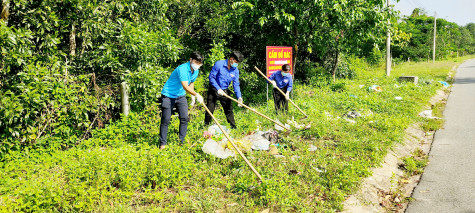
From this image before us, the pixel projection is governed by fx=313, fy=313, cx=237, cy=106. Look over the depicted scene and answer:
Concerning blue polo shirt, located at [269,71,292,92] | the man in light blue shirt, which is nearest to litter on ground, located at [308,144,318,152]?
the man in light blue shirt

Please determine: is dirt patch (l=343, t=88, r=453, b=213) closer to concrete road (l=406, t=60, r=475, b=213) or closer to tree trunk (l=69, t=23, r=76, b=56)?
concrete road (l=406, t=60, r=475, b=213)

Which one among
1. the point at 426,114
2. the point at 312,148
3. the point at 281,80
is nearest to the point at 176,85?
the point at 312,148

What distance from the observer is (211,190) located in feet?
12.3

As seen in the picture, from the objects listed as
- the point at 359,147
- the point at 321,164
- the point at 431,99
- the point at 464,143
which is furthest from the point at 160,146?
the point at 431,99

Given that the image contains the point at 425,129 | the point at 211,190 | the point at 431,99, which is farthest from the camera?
the point at 431,99

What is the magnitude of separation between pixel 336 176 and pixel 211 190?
5.41ft

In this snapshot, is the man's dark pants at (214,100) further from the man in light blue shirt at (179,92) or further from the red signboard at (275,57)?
the red signboard at (275,57)

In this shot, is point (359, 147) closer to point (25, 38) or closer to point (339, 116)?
point (339, 116)

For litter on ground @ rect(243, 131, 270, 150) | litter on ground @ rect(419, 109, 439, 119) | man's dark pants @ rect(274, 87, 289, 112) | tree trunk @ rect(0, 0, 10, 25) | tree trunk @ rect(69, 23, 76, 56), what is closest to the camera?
tree trunk @ rect(0, 0, 10, 25)

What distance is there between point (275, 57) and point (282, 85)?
93cm

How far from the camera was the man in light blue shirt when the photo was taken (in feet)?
16.0

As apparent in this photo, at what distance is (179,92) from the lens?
16.5 ft

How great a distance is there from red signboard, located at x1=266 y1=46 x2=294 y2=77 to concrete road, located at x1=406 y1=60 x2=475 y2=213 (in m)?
3.83

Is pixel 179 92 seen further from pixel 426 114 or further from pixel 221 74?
pixel 426 114
